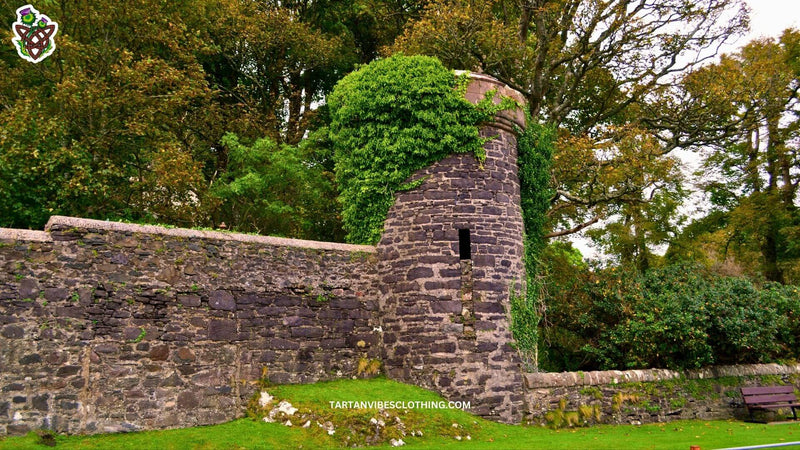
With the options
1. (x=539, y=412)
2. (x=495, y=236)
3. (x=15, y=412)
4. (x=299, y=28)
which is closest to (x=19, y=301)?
(x=15, y=412)

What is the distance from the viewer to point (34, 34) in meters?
14.4

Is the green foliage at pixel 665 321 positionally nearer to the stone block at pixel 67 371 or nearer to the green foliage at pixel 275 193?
the green foliage at pixel 275 193

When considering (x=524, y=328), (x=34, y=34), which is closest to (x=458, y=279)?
(x=524, y=328)

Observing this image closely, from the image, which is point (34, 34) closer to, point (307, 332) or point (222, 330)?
point (222, 330)

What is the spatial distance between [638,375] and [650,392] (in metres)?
0.46

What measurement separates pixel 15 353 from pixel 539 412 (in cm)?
872

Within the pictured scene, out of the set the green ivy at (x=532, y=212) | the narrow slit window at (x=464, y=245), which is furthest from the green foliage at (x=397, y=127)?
the narrow slit window at (x=464, y=245)

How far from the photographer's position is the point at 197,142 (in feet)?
64.4

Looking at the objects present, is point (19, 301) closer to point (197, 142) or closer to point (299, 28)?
point (197, 142)

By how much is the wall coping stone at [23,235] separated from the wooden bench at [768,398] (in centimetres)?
1394

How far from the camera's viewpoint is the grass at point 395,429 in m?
8.52

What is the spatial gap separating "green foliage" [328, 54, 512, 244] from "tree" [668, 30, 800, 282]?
380 inches

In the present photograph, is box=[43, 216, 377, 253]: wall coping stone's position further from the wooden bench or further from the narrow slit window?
the wooden bench

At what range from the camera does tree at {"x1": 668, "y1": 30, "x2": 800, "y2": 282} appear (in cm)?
1858
